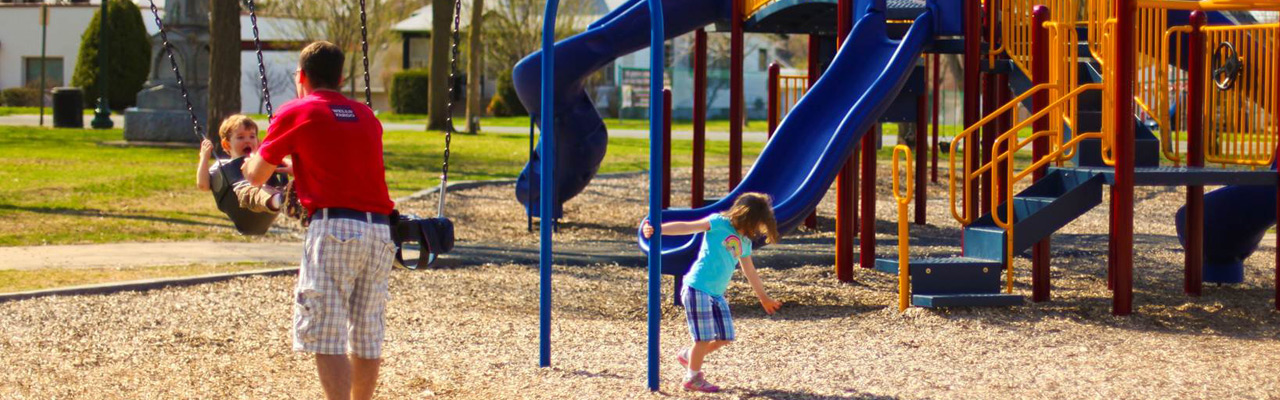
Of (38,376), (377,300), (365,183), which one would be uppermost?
(365,183)

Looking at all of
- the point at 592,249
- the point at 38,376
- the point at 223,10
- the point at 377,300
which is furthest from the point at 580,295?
the point at 223,10

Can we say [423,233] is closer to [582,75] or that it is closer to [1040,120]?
[1040,120]

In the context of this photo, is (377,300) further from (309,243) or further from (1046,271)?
(1046,271)

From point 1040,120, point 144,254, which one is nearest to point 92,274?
point 144,254

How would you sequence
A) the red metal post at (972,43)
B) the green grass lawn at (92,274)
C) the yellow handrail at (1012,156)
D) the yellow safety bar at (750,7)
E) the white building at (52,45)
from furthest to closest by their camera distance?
1. the white building at (52,45)
2. the yellow safety bar at (750,7)
3. the red metal post at (972,43)
4. the green grass lawn at (92,274)
5. the yellow handrail at (1012,156)

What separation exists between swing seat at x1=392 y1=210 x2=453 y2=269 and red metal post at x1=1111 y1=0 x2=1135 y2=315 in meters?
4.50

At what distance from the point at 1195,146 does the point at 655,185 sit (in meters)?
4.63

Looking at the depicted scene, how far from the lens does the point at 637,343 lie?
7.62 m

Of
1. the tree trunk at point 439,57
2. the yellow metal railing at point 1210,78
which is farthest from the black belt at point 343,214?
the tree trunk at point 439,57

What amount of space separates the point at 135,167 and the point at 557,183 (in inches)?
266

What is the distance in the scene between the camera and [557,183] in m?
14.2

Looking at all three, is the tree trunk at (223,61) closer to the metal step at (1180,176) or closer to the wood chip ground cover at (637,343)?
the wood chip ground cover at (637,343)

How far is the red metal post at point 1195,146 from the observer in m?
9.23

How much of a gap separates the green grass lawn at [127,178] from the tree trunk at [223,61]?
865 millimetres
